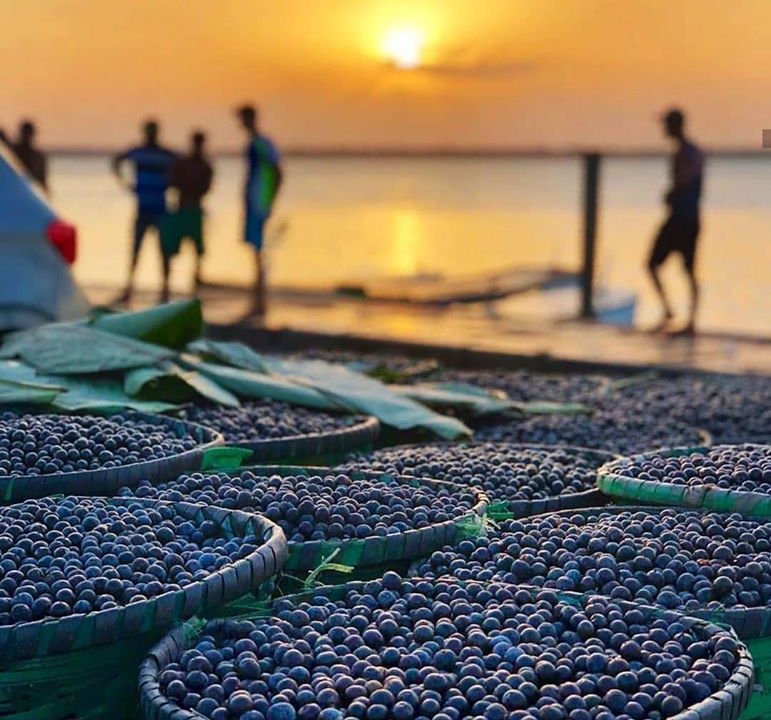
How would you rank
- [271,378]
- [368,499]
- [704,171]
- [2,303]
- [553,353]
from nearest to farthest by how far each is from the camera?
[368,499] < [271,378] < [2,303] < [553,353] < [704,171]

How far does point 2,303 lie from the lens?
636 centimetres

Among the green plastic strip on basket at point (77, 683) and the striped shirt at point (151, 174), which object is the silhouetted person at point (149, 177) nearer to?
the striped shirt at point (151, 174)

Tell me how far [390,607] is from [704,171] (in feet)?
26.2

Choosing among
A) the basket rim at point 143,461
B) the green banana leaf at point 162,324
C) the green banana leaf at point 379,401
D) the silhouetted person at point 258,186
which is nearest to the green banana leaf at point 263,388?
the green banana leaf at point 379,401

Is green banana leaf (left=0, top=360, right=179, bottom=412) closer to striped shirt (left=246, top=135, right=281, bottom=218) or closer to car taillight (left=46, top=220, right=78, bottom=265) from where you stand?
car taillight (left=46, top=220, right=78, bottom=265)

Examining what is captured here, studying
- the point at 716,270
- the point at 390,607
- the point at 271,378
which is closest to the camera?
the point at 390,607

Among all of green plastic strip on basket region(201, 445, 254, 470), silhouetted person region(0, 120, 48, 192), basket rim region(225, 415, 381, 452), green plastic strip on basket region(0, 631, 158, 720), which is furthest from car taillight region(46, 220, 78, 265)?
silhouetted person region(0, 120, 48, 192)

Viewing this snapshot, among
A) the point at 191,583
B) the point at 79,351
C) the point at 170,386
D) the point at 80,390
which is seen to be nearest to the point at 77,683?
the point at 191,583

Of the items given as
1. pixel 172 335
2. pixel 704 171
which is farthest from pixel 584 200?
pixel 172 335

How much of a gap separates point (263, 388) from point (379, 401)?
387 mm

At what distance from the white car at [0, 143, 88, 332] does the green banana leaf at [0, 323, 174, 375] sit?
129cm

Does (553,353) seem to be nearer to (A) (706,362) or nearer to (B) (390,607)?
(A) (706,362)

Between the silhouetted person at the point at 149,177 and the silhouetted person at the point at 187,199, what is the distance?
8 cm

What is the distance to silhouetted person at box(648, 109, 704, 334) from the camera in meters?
Result: 10.1
